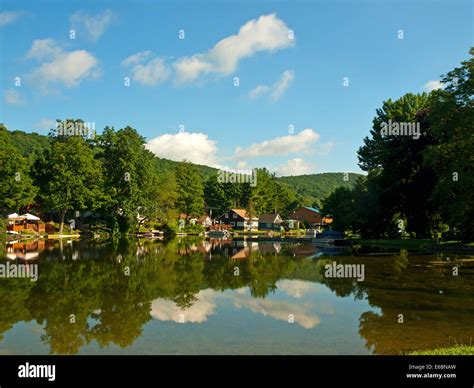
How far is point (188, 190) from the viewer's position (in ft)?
291

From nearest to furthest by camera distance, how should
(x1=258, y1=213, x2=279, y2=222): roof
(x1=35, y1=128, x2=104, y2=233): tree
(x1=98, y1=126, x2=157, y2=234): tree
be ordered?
(x1=35, y1=128, x2=104, y2=233): tree → (x1=98, y1=126, x2=157, y2=234): tree → (x1=258, y1=213, x2=279, y2=222): roof

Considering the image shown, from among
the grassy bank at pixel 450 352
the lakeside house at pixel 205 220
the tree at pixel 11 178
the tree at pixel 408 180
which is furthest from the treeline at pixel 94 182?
the grassy bank at pixel 450 352

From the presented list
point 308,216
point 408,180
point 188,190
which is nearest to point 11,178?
point 188,190

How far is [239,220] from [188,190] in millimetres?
25202

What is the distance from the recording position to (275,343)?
1034 centimetres

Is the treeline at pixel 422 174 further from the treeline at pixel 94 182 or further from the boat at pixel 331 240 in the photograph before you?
the treeline at pixel 94 182

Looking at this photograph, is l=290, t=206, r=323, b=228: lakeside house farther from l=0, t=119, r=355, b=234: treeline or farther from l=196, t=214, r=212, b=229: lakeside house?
l=0, t=119, r=355, b=234: treeline

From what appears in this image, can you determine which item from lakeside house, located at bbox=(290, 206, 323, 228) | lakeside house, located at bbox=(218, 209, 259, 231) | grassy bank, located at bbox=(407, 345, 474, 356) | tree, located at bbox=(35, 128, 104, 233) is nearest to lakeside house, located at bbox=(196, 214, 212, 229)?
lakeside house, located at bbox=(218, 209, 259, 231)

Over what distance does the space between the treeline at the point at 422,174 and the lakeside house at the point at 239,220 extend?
44.2 meters

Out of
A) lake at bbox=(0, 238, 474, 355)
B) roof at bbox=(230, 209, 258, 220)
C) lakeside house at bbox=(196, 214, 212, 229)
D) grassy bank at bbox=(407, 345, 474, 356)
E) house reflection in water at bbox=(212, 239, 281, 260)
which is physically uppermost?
roof at bbox=(230, 209, 258, 220)

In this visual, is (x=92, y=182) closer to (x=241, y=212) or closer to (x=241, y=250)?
(x=241, y=250)

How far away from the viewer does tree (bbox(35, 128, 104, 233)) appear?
58.3 meters

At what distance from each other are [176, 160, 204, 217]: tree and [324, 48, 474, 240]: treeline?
31.6 metres
